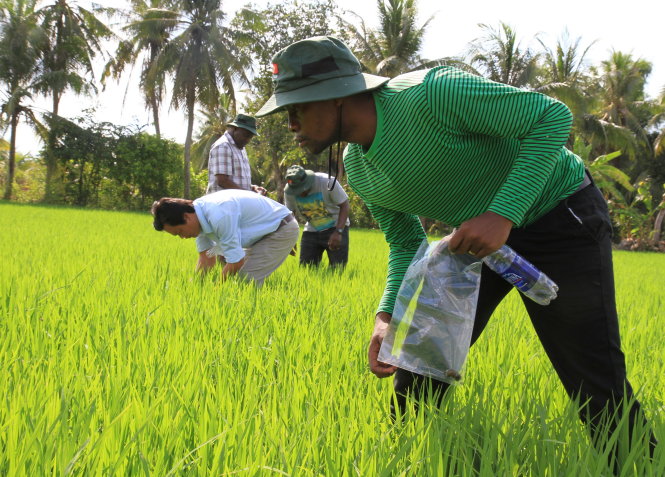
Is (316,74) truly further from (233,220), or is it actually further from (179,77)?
(179,77)

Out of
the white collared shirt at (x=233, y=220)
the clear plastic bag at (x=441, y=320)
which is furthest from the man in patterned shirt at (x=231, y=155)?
the clear plastic bag at (x=441, y=320)

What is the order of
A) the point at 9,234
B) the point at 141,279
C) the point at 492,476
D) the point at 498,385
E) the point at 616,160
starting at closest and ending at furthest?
the point at 492,476 < the point at 498,385 < the point at 141,279 < the point at 9,234 < the point at 616,160

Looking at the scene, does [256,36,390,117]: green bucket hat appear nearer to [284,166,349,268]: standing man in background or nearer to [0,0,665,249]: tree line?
[284,166,349,268]: standing man in background

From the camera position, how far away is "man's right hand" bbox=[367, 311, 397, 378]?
1437mm

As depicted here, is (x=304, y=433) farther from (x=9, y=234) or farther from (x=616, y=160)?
(x=616, y=160)

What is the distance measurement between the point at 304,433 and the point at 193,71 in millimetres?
18844

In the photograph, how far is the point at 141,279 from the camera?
3.58 m

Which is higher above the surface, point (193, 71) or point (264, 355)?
point (193, 71)

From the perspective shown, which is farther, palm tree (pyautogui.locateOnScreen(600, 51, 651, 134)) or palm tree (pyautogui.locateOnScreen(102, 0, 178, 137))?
palm tree (pyautogui.locateOnScreen(600, 51, 651, 134))

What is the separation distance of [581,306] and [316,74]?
2.74 feet

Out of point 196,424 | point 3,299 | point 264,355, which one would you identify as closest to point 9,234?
point 3,299

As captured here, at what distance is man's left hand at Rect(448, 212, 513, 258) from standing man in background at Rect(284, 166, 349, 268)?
346 cm

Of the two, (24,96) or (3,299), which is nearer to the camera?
(3,299)

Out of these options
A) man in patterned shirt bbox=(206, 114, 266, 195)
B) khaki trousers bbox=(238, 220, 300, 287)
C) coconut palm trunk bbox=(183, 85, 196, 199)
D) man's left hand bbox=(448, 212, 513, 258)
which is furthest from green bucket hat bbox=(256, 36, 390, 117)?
coconut palm trunk bbox=(183, 85, 196, 199)
